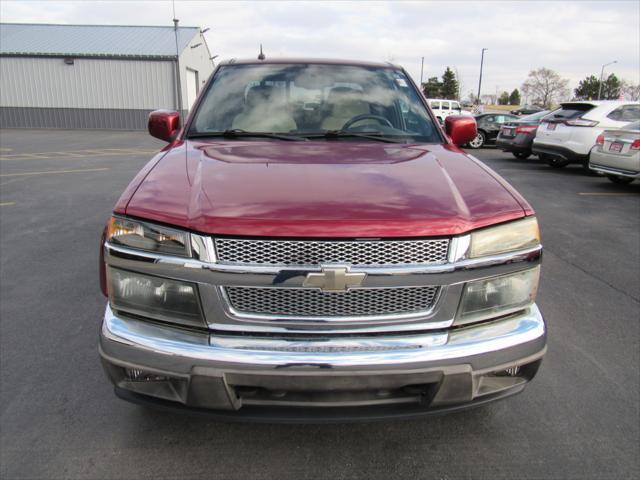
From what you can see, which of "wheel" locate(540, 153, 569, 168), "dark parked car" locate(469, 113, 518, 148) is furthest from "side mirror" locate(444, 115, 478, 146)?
"dark parked car" locate(469, 113, 518, 148)

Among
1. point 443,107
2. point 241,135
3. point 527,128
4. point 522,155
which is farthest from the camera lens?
point 443,107

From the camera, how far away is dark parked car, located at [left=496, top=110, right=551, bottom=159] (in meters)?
13.2

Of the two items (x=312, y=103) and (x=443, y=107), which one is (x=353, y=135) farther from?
(x=443, y=107)

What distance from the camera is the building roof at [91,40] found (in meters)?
27.0

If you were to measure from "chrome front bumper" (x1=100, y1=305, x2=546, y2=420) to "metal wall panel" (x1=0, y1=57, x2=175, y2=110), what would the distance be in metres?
27.5

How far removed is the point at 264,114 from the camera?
3.14 m

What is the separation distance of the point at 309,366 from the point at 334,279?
321 millimetres

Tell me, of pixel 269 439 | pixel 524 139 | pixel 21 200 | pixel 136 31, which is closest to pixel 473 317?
pixel 269 439

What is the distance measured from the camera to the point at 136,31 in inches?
1196

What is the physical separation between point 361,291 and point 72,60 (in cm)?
2995

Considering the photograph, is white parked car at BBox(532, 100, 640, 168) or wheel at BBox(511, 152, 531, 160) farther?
wheel at BBox(511, 152, 531, 160)

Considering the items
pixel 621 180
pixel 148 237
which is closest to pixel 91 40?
pixel 621 180

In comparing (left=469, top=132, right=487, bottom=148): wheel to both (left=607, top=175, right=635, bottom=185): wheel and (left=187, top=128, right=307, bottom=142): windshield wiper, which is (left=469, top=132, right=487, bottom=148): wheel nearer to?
(left=607, top=175, right=635, bottom=185): wheel

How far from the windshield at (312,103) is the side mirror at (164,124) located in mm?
396
